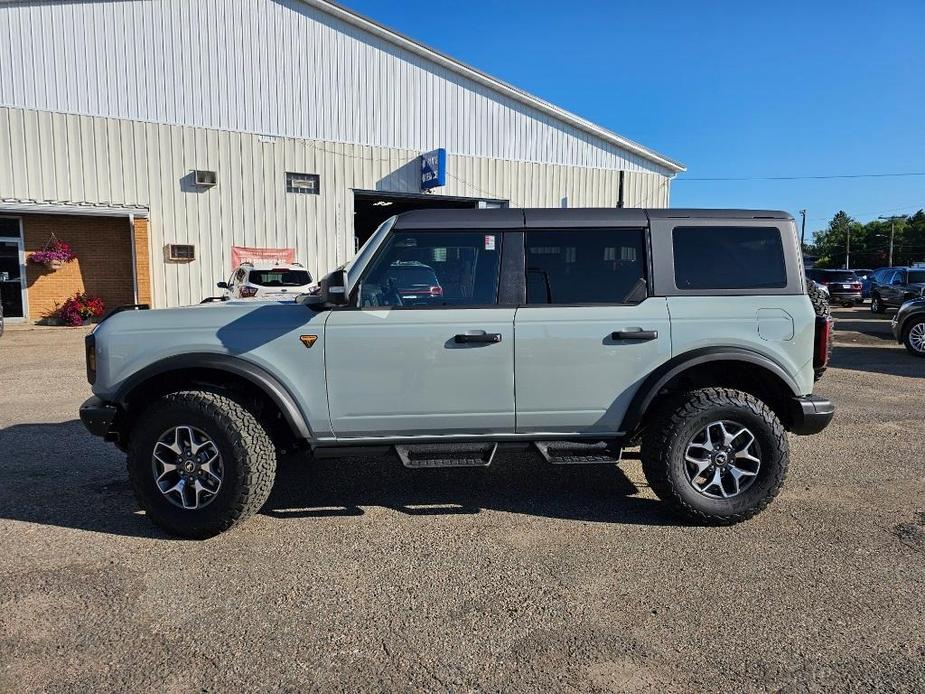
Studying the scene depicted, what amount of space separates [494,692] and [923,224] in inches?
4269

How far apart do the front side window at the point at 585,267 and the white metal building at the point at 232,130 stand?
16.1 m

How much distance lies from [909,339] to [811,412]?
1027cm

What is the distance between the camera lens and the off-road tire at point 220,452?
12.4ft

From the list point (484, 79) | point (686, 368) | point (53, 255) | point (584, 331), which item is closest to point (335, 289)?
point (584, 331)

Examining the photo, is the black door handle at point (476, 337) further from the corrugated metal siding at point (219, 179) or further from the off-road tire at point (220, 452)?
the corrugated metal siding at point (219, 179)

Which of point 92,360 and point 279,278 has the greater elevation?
point 279,278

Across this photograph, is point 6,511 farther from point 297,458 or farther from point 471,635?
point 471,635

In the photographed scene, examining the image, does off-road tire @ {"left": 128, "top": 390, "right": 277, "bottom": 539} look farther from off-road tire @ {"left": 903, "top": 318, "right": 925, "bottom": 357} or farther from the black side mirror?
off-road tire @ {"left": 903, "top": 318, "right": 925, "bottom": 357}

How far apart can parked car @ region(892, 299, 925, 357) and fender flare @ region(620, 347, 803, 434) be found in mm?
10295

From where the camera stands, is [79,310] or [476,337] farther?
[79,310]

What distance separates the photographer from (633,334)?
3945 millimetres

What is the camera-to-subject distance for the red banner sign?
60.2 feet

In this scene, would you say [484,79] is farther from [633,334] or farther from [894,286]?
[633,334]

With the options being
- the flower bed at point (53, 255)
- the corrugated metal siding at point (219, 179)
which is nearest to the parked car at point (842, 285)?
the corrugated metal siding at point (219, 179)
